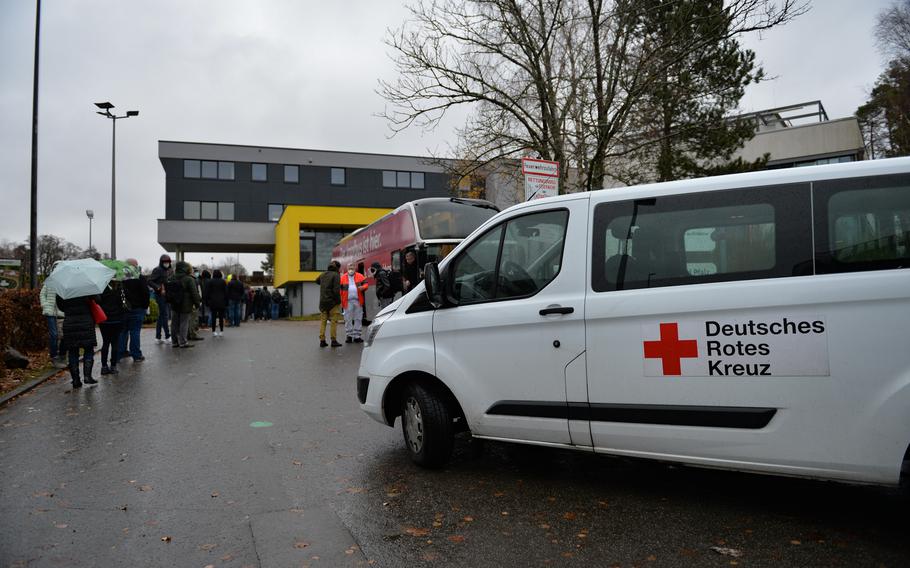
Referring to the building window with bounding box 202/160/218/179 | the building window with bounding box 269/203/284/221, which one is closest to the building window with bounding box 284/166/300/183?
the building window with bounding box 269/203/284/221

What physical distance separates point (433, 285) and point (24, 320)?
10832 mm

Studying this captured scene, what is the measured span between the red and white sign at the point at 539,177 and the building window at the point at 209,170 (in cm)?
4314

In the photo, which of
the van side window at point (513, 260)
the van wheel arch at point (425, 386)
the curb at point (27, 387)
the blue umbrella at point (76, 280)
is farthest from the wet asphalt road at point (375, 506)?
the blue umbrella at point (76, 280)

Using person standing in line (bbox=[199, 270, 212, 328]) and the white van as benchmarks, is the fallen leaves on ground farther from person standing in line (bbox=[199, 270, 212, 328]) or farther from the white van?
person standing in line (bbox=[199, 270, 212, 328])

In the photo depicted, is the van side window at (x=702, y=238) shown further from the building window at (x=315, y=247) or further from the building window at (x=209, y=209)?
the building window at (x=209, y=209)

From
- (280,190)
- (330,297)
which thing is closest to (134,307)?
(330,297)

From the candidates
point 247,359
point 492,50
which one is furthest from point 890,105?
point 247,359

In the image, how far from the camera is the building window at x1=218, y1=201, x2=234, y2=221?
48.9m

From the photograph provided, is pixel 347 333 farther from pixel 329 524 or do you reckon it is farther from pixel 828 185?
pixel 828 185

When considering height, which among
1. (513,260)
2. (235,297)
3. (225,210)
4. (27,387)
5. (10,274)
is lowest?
(27,387)

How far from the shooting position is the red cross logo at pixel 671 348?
3740 mm

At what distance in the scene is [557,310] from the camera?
416 centimetres

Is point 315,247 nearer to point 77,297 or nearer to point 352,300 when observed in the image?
point 352,300

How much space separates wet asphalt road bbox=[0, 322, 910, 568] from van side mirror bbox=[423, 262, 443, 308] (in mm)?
1318
